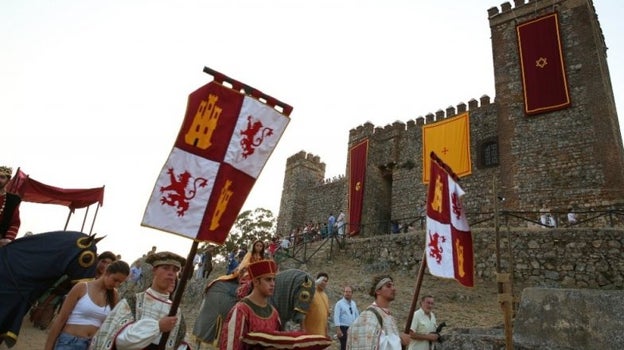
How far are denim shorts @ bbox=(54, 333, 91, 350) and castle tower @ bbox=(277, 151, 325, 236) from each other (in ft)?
88.7

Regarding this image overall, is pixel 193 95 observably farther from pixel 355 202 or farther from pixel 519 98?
pixel 355 202

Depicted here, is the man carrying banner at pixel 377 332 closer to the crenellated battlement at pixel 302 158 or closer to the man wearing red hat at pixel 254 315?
the man wearing red hat at pixel 254 315

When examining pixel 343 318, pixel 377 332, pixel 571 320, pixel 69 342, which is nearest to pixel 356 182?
pixel 343 318

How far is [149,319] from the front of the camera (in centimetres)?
268

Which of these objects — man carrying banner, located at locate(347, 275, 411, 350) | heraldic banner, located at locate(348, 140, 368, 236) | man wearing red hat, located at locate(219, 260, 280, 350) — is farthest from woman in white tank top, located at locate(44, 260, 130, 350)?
heraldic banner, located at locate(348, 140, 368, 236)

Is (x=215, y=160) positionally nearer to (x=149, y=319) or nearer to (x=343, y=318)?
(x=149, y=319)

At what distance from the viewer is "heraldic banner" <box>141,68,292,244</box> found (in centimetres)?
296

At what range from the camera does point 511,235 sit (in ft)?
39.6

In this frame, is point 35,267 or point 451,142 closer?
point 35,267

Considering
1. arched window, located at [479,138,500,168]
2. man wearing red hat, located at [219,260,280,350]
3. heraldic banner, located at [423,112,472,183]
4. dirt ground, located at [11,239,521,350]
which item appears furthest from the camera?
heraldic banner, located at [423,112,472,183]

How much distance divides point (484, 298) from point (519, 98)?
10.4 m

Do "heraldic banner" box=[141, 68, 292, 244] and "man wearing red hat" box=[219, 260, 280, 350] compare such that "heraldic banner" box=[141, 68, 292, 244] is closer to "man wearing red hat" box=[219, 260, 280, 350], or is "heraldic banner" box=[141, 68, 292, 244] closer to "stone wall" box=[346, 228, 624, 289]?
"man wearing red hat" box=[219, 260, 280, 350]

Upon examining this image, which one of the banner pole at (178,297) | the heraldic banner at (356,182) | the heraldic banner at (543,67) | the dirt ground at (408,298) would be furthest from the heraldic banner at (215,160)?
the heraldic banner at (356,182)

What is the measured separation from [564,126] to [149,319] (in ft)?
57.7
